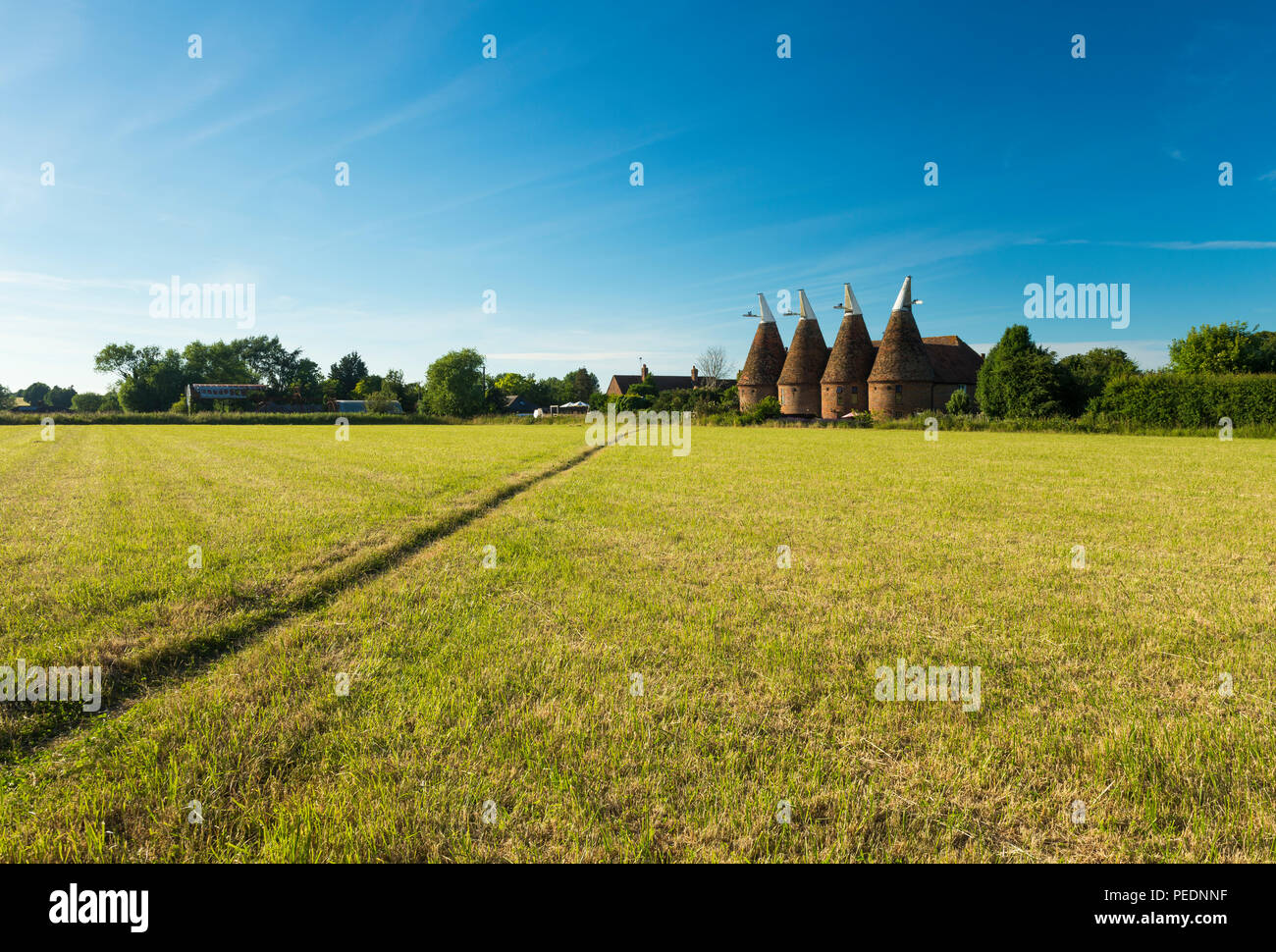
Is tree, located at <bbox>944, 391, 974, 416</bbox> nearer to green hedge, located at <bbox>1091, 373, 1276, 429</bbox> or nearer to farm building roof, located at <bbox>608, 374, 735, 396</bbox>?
green hedge, located at <bbox>1091, 373, 1276, 429</bbox>

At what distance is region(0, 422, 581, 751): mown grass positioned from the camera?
428 centimetres

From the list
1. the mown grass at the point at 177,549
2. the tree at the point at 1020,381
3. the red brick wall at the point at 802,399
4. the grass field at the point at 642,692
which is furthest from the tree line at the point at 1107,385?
the mown grass at the point at 177,549

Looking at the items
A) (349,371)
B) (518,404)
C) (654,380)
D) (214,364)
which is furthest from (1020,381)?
(214,364)

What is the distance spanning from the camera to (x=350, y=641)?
445 cm

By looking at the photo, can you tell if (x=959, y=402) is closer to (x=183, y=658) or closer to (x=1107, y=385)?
(x=1107, y=385)

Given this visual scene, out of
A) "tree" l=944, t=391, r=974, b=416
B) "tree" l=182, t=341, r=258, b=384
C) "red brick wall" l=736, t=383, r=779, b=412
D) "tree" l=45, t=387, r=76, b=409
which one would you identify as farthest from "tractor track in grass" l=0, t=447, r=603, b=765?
"tree" l=45, t=387, r=76, b=409

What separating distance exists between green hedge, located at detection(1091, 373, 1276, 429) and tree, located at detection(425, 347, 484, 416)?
79262 millimetres

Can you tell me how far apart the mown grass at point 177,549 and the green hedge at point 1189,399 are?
4107cm

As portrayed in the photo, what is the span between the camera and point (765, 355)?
62.4 meters

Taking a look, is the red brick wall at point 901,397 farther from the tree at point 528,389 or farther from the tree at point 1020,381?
the tree at point 528,389

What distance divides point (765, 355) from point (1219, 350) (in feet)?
153
